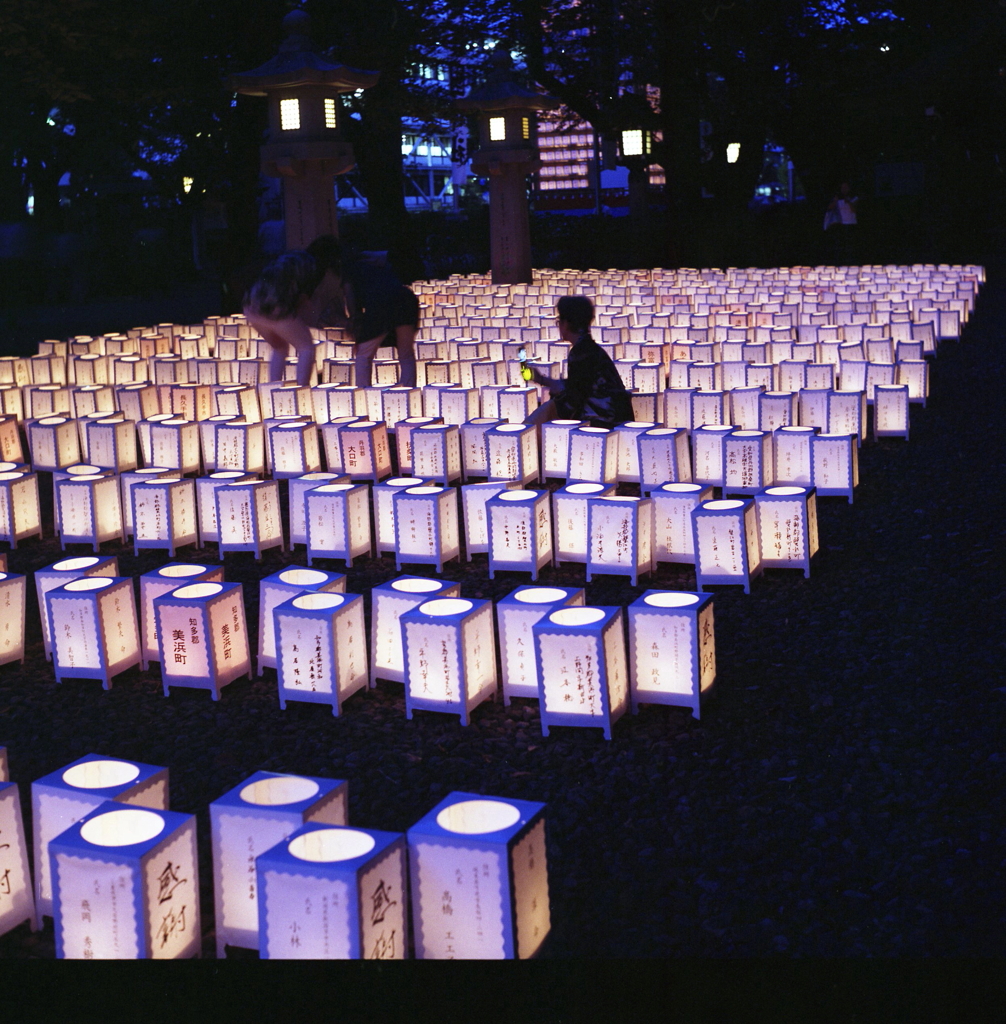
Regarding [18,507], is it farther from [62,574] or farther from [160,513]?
[62,574]

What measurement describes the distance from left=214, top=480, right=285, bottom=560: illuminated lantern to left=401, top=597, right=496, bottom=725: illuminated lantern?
212cm

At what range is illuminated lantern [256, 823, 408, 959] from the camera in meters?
2.29

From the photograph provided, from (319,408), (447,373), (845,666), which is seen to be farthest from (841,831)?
(447,373)

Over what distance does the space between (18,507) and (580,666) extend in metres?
3.84

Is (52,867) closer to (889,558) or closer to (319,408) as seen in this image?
(889,558)

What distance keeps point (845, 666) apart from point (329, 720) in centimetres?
183

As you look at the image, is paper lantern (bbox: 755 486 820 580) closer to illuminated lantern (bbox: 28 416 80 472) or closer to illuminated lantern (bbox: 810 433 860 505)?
illuminated lantern (bbox: 810 433 860 505)

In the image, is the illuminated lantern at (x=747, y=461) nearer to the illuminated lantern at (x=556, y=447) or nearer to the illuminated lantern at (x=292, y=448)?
the illuminated lantern at (x=556, y=447)

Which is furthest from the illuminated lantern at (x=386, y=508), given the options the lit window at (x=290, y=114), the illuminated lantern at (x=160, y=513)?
the lit window at (x=290, y=114)

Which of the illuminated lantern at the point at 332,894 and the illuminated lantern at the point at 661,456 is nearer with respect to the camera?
the illuminated lantern at the point at 332,894

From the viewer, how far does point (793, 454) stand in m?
6.48

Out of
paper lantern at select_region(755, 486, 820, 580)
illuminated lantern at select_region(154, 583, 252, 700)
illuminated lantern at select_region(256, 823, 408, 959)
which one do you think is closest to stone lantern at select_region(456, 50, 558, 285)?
paper lantern at select_region(755, 486, 820, 580)

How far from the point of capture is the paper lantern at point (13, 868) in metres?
2.78

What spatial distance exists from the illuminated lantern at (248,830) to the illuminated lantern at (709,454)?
4272 mm
